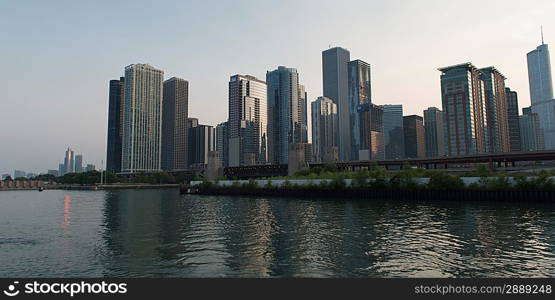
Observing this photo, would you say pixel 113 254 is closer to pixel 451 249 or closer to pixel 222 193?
pixel 451 249

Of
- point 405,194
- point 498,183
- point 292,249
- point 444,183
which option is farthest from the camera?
point 405,194

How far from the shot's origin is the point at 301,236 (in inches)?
1565

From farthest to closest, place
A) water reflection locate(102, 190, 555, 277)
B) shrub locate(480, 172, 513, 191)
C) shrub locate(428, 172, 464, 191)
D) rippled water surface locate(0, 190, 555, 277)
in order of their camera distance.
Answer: shrub locate(428, 172, 464, 191), shrub locate(480, 172, 513, 191), rippled water surface locate(0, 190, 555, 277), water reflection locate(102, 190, 555, 277)

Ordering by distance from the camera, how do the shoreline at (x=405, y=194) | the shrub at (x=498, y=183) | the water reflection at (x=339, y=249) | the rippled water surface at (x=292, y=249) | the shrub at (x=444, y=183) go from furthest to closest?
the shrub at (x=444, y=183), the shrub at (x=498, y=183), the shoreline at (x=405, y=194), the rippled water surface at (x=292, y=249), the water reflection at (x=339, y=249)

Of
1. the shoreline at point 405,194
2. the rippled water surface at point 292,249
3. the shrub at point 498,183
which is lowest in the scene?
the rippled water surface at point 292,249

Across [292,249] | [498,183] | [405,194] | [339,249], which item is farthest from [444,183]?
[292,249]

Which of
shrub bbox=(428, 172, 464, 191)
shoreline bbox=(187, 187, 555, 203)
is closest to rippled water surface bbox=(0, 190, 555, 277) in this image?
shoreline bbox=(187, 187, 555, 203)

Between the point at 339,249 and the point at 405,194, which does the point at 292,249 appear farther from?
the point at 405,194

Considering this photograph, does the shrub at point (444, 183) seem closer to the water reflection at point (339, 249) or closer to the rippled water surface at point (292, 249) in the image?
the rippled water surface at point (292, 249)

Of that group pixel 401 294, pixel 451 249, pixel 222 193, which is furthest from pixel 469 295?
pixel 222 193

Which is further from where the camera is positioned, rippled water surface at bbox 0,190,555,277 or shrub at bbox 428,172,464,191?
shrub at bbox 428,172,464,191

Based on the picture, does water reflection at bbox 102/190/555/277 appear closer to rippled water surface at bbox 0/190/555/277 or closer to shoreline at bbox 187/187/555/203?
rippled water surface at bbox 0/190/555/277

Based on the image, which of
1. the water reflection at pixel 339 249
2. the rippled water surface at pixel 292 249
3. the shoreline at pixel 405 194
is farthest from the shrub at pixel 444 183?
the water reflection at pixel 339 249

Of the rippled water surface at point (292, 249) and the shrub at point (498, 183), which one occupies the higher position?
the shrub at point (498, 183)
